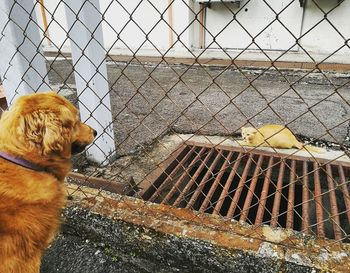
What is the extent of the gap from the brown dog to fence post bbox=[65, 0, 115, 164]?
536 millimetres

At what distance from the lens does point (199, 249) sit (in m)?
1.66

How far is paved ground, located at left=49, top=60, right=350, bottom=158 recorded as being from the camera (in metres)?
3.18

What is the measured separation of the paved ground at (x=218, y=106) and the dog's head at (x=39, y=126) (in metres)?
0.57

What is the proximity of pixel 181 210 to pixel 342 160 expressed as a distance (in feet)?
5.50

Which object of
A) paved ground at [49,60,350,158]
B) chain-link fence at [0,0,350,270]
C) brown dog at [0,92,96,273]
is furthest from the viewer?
paved ground at [49,60,350,158]

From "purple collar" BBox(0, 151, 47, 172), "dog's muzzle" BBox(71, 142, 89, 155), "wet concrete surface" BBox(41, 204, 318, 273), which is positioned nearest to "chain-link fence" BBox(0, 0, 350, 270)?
"wet concrete surface" BBox(41, 204, 318, 273)

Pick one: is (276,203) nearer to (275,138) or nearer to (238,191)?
(238,191)

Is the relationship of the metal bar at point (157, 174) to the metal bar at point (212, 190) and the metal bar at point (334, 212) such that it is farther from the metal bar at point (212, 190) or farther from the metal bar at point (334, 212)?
the metal bar at point (334, 212)

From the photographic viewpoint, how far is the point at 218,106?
4.33 m

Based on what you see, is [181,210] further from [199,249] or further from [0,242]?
[0,242]

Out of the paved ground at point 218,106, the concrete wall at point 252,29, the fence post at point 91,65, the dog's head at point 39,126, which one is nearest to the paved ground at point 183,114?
the paved ground at point 218,106

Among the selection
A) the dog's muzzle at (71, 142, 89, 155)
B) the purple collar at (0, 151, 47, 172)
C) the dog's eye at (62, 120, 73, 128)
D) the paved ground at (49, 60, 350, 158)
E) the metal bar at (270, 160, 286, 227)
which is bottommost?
the paved ground at (49, 60, 350, 158)

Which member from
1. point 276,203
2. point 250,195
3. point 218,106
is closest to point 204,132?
point 218,106

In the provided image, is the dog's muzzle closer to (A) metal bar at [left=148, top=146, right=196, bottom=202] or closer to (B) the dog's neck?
(B) the dog's neck
